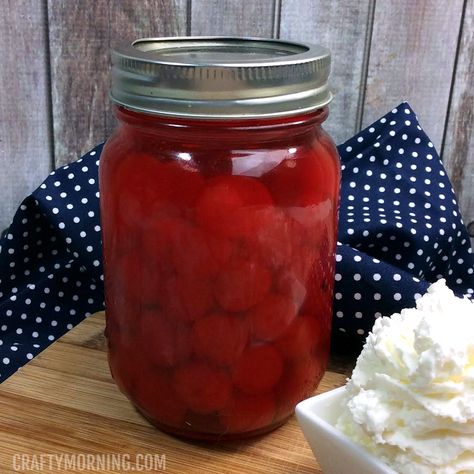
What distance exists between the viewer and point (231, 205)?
1.55 feet

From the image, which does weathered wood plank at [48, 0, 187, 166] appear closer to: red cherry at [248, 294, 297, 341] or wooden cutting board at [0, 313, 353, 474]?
wooden cutting board at [0, 313, 353, 474]

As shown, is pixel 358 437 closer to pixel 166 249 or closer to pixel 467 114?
pixel 166 249

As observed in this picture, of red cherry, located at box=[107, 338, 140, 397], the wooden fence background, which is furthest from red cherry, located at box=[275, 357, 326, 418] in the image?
the wooden fence background

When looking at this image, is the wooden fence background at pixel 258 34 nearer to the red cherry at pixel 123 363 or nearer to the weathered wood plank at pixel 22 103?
the weathered wood plank at pixel 22 103

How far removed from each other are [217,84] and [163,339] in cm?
19

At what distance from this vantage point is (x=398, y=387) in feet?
1.49

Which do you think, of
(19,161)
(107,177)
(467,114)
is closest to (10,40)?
(19,161)

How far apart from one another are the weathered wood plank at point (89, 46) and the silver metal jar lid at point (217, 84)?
1.36 ft

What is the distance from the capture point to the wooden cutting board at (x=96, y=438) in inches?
21.3

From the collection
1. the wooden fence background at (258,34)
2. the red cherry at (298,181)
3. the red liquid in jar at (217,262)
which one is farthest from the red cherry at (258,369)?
the wooden fence background at (258,34)

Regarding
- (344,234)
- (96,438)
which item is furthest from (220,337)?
(344,234)

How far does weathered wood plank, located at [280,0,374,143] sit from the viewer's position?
888mm

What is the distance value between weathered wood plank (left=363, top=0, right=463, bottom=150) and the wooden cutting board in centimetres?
44

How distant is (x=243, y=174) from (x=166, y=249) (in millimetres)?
76
